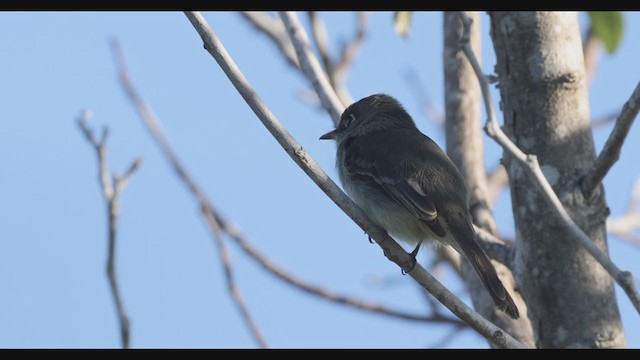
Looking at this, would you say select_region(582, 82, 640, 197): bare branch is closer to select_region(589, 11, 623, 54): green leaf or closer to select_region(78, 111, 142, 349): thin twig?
select_region(589, 11, 623, 54): green leaf

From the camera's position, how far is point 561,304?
476 cm

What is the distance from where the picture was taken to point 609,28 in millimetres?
4012

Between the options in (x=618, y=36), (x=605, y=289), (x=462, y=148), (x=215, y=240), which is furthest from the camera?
(x=462, y=148)

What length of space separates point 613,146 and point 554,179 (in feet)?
2.16

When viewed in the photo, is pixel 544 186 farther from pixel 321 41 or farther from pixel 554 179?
pixel 321 41

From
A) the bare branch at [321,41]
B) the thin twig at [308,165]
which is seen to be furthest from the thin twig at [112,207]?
the bare branch at [321,41]

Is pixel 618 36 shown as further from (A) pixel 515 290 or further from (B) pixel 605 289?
(A) pixel 515 290

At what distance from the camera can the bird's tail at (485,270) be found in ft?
14.4

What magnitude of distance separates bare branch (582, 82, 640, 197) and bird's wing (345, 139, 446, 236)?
78 cm

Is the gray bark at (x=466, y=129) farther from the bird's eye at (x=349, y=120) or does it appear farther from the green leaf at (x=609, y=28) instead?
the green leaf at (x=609, y=28)

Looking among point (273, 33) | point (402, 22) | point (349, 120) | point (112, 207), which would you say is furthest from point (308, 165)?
point (273, 33)
